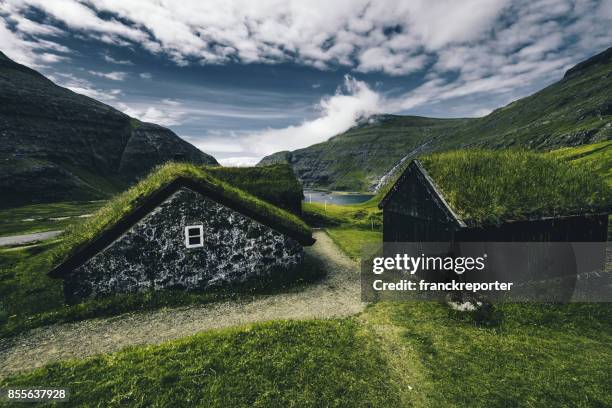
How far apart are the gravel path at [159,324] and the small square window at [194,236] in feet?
10.3

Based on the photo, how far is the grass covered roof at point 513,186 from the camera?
12.2 m

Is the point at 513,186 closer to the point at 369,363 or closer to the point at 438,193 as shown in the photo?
the point at 438,193

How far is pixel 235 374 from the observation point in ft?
24.2

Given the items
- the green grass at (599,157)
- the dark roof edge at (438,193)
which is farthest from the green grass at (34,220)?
the green grass at (599,157)

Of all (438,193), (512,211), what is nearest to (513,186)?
(512,211)

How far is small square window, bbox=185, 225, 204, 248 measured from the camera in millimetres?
13406

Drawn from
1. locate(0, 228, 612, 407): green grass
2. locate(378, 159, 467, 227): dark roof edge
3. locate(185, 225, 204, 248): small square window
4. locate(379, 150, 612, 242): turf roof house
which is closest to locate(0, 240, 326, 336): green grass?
locate(185, 225, 204, 248): small square window

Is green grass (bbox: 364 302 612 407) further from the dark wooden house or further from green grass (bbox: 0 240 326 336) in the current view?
green grass (bbox: 0 240 326 336)

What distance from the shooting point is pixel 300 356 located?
815 cm

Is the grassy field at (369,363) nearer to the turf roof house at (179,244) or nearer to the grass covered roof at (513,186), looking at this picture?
the turf roof house at (179,244)

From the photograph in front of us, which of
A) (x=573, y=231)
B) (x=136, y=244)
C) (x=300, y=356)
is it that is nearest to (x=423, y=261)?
(x=573, y=231)

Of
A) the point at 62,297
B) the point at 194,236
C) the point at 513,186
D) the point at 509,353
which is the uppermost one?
the point at 513,186

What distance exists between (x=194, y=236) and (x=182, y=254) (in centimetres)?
108

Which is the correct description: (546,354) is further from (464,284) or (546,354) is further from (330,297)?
(330,297)
